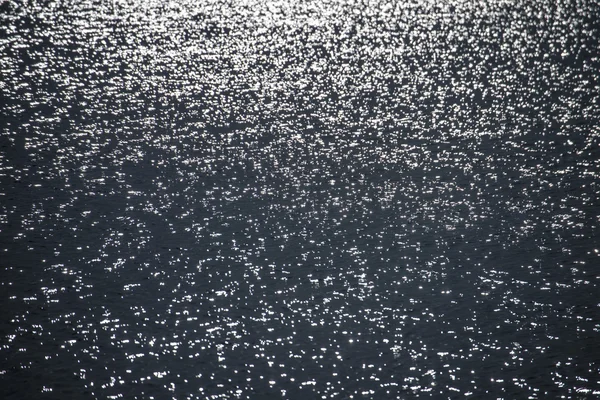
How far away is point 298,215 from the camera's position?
590 inches

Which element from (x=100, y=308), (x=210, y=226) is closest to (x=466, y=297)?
(x=210, y=226)

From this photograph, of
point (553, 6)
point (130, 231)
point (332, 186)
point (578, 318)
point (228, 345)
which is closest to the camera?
point (228, 345)

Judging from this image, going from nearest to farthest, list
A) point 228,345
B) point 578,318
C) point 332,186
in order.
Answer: point 228,345
point 578,318
point 332,186

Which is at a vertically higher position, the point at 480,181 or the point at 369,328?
the point at 480,181

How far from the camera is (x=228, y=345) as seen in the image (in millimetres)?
11078

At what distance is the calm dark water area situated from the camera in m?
10.7

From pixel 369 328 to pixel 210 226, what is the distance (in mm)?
4538

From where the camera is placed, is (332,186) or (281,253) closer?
(281,253)

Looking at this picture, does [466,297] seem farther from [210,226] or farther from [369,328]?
[210,226]

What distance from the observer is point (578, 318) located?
11812 millimetres

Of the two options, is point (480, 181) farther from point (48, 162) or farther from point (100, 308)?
point (48, 162)

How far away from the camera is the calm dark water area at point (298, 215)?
35.2 feet

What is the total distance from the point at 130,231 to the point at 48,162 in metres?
3.97

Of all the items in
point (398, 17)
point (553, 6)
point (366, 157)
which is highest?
point (553, 6)
